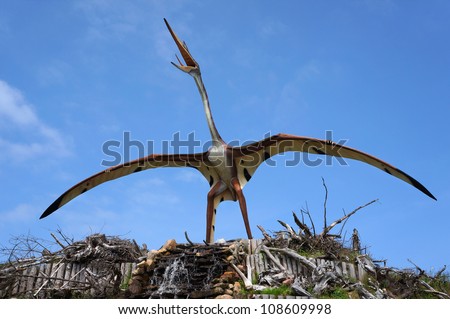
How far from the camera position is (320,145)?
8.91 metres

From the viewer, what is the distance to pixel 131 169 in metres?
10.3

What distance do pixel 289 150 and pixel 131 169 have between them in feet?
10.6

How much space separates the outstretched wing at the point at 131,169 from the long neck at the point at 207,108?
426mm

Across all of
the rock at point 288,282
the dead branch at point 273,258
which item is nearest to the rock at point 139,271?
the dead branch at point 273,258

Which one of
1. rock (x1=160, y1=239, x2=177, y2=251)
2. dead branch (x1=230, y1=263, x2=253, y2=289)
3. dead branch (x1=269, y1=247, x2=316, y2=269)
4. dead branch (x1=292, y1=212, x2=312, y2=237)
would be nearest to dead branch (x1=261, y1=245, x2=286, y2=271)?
dead branch (x1=269, y1=247, x2=316, y2=269)

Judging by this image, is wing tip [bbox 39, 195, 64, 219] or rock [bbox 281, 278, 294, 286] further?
wing tip [bbox 39, 195, 64, 219]

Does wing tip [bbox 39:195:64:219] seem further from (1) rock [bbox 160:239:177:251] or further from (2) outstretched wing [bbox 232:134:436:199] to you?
(2) outstretched wing [bbox 232:134:436:199]

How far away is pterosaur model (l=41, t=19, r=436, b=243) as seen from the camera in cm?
943

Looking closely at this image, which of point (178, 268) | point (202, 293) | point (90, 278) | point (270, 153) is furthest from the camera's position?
point (270, 153)

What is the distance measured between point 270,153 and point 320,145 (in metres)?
1.22

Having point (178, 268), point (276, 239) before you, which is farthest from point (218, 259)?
point (276, 239)

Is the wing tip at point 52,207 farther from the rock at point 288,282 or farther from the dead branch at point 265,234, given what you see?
the rock at point 288,282
